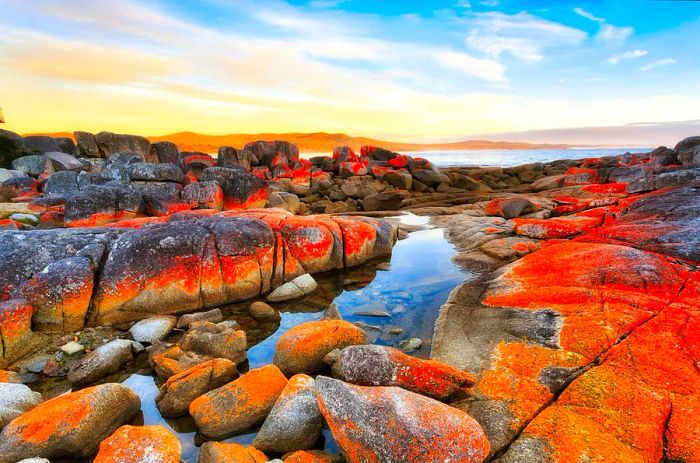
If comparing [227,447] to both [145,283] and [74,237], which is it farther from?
[74,237]

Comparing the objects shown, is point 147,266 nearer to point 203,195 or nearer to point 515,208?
point 203,195

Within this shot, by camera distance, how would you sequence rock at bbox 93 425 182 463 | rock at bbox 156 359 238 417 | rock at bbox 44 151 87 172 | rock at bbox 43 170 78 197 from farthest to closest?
rock at bbox 44 151 87 172 < rock at bbox 43 170 78 197 < rock at bbox 156 359 238 417 < rock at bbox 93 425 182 463

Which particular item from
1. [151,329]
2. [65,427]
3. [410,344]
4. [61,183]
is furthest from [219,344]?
[61,183]

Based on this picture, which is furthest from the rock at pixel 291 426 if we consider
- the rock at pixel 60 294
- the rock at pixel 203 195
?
the rock at pixel 203 195

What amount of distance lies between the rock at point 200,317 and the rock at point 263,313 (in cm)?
65

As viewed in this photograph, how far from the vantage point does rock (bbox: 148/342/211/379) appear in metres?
5.70

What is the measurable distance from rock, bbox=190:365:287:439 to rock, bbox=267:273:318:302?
3.76 m

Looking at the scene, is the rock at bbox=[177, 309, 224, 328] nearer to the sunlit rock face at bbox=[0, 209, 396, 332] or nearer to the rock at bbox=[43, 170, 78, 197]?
the sunlit rock face at bbox=[0, 209, 396, 332]

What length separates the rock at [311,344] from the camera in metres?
5.71

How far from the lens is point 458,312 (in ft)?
23.5

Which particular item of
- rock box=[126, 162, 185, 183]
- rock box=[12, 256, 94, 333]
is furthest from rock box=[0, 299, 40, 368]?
rock box=[126, 162, 185, 183]

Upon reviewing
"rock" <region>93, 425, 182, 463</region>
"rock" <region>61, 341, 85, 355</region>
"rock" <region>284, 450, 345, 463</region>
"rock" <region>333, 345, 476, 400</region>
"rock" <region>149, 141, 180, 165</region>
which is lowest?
"rock" <region>61, 341, 85, 355</region>

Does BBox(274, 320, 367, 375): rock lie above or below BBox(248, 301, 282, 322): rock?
above

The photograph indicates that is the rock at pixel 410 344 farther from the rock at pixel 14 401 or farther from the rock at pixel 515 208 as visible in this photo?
the rock at pixel 515 208
